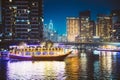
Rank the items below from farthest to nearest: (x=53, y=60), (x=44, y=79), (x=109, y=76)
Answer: (x=53, y=60) < (x=109, y=76) < (x=44, y=79)

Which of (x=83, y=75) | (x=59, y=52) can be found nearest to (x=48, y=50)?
(x=59, y=52)

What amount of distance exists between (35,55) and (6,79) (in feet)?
232

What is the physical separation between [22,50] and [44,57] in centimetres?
1060

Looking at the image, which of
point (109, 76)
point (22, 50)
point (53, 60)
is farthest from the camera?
point (22, 50)

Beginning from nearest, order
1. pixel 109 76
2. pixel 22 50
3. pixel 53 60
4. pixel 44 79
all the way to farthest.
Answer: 1. pixel 44 79
2. pixel 109 76
3. pixel 53 60
4. pixel 22 50

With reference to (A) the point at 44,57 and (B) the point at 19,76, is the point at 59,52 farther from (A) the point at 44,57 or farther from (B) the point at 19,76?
(B) the point at 19,76

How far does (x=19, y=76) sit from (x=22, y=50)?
6951cm

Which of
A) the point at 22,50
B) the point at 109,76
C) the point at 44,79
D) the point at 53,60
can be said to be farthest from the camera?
the point at 22,50

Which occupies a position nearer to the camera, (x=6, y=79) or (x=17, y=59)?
(x=6, y=79)

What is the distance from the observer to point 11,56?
15400 centimetres

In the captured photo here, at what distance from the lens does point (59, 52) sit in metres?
160

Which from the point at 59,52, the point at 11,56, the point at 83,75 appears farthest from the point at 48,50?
the point at 83,75

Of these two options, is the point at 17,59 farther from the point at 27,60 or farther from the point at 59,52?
the point at 59,52

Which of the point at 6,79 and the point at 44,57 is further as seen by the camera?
the point at 44,57
